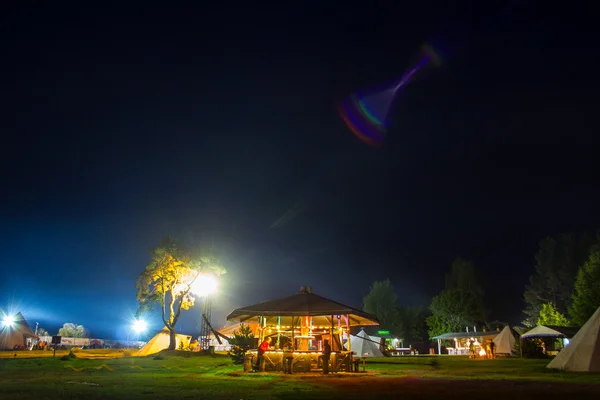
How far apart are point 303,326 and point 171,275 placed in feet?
75.6

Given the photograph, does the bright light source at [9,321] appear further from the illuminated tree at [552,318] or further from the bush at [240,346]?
the illuminated tree at [552,318]

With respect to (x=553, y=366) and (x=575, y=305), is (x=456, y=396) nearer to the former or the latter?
(x=553, y=366)

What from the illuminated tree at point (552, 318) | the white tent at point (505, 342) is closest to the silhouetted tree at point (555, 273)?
the illuminated tree at point (552, 318)

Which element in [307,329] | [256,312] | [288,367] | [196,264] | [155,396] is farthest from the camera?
[196,264]

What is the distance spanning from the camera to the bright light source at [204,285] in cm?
4203

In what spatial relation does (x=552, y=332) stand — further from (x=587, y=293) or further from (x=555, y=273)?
(x=555, y=273)

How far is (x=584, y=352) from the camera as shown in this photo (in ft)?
65.5

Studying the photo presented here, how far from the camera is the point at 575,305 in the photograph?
51.7 m

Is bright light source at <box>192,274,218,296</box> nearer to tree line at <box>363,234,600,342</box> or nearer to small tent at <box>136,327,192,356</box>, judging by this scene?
small tent at <box>136,327,192,356</box>

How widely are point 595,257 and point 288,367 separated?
4630 cm

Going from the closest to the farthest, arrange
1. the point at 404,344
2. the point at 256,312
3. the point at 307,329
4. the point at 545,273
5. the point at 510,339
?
1. the point at 256,312
2. the point at 307,329
3. the point at 510,339
4. the point at 545,273
5. the point at 404,344

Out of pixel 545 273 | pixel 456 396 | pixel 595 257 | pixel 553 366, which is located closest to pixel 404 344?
pixel 545 273

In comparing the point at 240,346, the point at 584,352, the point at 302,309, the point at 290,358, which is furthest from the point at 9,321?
the point at 584,352

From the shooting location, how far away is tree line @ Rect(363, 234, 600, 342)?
7994 cm
